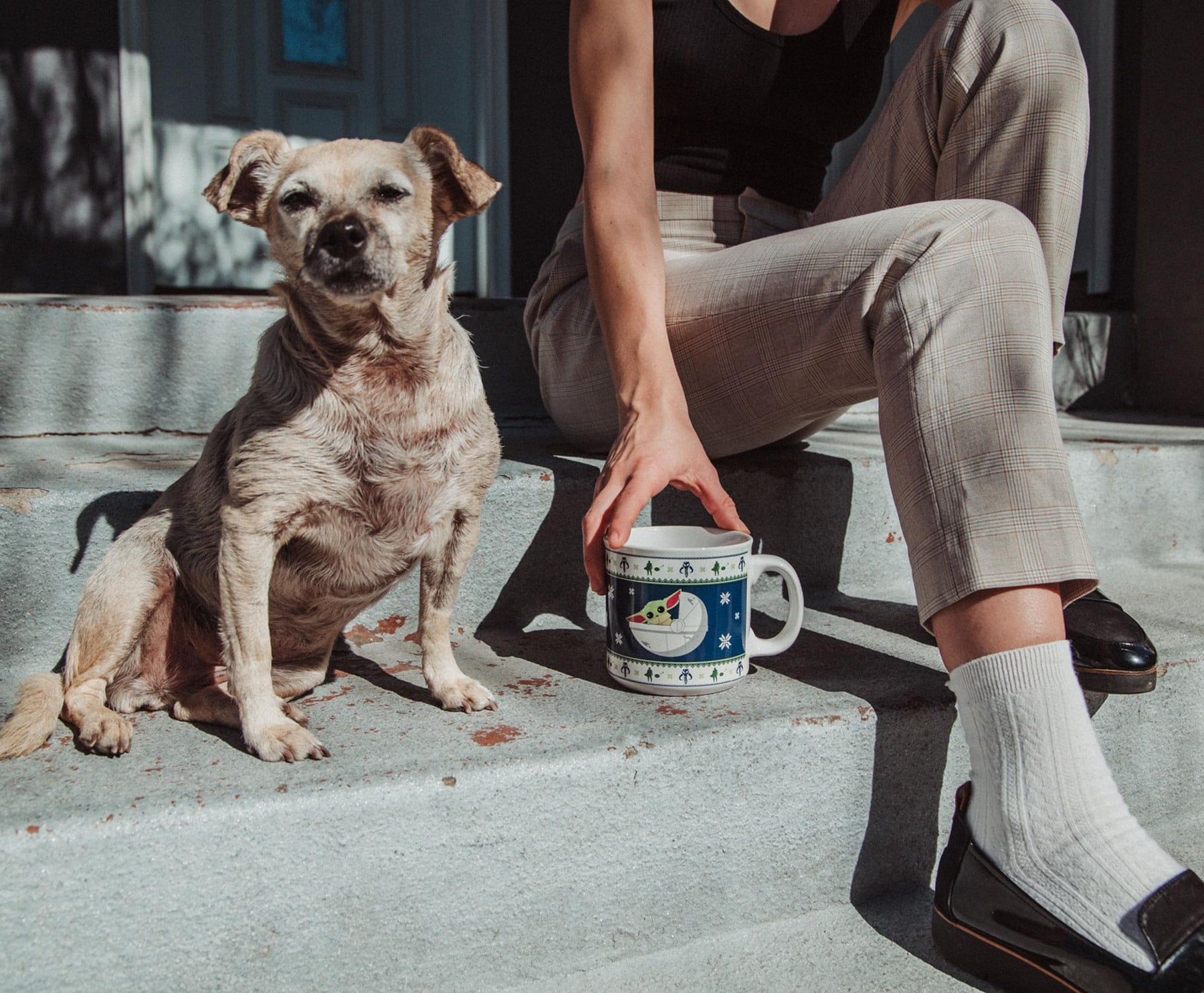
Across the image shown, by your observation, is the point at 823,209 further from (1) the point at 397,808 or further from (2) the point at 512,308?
(1) the point at 397,808

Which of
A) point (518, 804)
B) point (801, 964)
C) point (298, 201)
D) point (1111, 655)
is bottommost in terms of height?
point (801, 964)

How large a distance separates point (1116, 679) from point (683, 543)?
2.35ft

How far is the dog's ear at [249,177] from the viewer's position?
60.6 inches

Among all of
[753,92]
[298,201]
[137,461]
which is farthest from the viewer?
[137,461]

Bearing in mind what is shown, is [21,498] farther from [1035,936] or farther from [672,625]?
[1035,936]

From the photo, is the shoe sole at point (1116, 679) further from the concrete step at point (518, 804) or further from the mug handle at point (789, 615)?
the mug handle at point (789, 615)

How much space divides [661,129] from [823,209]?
0.39 metres

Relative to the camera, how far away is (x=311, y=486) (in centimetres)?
144

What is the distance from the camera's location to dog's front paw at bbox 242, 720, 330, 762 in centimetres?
133

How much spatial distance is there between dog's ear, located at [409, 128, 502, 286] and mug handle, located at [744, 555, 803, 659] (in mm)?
695

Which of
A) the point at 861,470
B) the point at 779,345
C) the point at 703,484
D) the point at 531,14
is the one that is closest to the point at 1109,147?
the point at 531,14

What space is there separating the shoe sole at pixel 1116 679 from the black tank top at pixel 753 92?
1133 millimetres

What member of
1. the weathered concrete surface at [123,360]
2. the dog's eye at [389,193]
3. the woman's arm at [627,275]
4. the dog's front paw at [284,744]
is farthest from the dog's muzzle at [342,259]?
the weathered concrete surface at [123,360]

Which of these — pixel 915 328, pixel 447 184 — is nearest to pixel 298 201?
pixel 447 184
